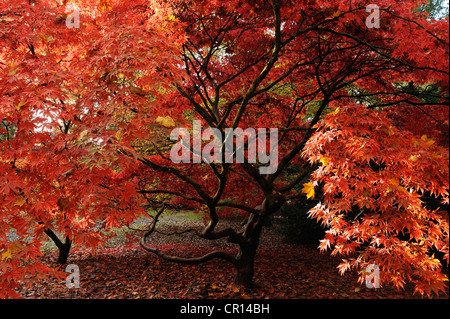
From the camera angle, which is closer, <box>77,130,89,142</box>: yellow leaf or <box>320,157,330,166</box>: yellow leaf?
<box>77,130,89,142</box>: yellow leaf

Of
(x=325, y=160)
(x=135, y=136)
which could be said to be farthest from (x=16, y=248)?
(x=325, y=160)

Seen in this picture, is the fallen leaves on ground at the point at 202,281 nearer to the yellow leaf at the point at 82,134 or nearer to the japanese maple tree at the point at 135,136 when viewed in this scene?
the japanese maple tree at the point at 135,136

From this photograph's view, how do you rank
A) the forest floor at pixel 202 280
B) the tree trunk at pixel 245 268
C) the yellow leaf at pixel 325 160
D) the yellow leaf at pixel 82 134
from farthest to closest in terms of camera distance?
the tree trunk at pixel 245 268
the forest floor at pixel 202 280
the yellow leaf at pixel 325 160
the yellow leaf at pixel 82 134

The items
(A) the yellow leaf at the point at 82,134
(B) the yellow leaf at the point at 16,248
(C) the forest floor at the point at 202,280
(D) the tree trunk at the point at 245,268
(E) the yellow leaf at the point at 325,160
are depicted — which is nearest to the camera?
(B) the yellow leaf at the point at 16,248

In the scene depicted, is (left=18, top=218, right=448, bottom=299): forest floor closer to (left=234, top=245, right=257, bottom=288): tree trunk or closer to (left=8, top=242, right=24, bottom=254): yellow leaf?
(left=234, top=245, right=257, bottom=288): tree trunk

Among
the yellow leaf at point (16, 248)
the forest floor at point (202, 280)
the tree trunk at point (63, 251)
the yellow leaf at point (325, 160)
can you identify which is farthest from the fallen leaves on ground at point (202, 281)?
the yellow leaf at point (325, 160)

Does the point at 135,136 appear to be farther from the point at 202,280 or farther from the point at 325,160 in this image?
the point at 202,280

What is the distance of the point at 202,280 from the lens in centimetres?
559

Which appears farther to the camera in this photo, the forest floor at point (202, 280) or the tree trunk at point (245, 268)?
the tree trunk at point (245, 268)

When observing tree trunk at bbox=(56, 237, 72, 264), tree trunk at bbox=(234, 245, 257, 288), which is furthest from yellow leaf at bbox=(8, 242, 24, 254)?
tree trunk at bbox=(56, 237, 72, 264)

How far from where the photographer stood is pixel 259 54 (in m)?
5.38

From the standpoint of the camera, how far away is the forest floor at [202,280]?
5.04 m

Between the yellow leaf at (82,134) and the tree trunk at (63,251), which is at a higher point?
the yellow leaf at (82,134)

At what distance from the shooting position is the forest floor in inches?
198
